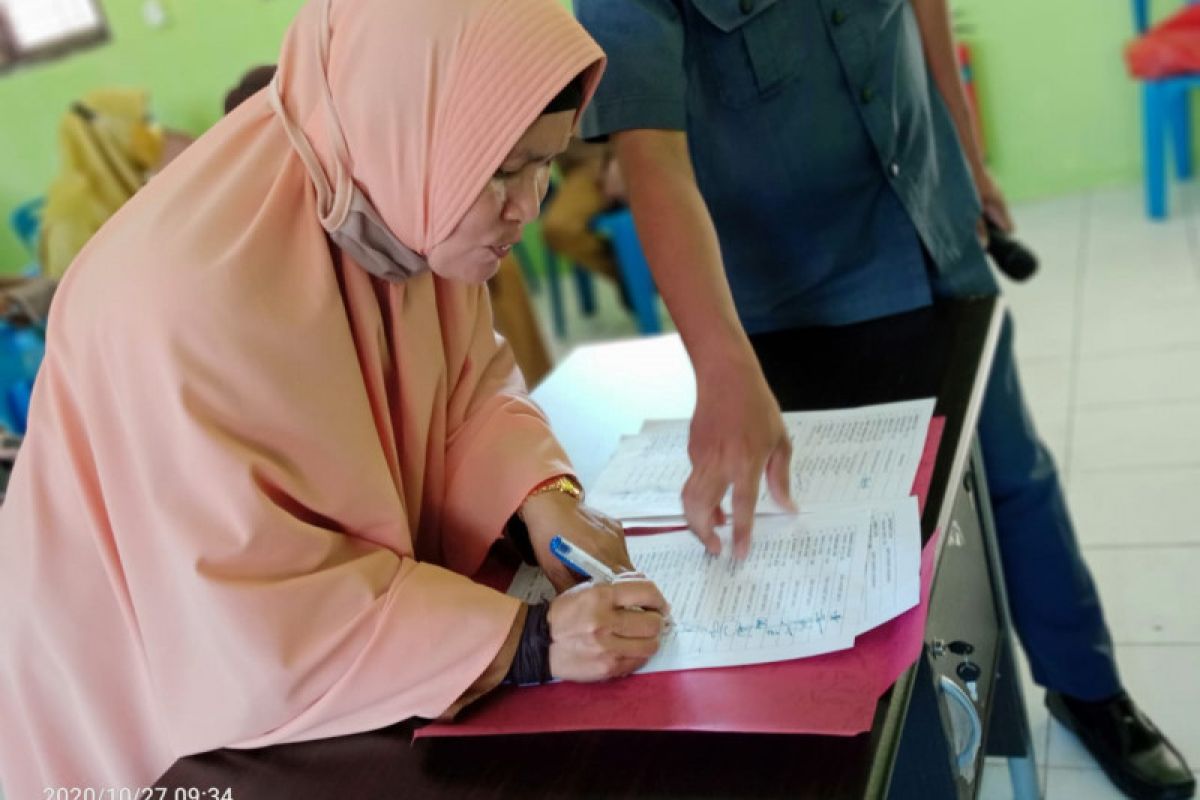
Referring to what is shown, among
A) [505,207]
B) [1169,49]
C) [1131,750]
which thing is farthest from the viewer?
[1169,49]

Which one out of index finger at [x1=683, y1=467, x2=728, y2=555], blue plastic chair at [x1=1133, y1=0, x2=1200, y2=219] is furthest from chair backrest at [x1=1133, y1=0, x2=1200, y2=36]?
index finger at [x1=683, y1=467, x2=728, y2=555]

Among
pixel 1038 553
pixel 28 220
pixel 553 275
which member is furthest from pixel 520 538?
pixel 28 220

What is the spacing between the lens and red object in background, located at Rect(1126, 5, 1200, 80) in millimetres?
3613

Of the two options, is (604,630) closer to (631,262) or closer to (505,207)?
(505,207)

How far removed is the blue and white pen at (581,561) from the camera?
962 millimetres

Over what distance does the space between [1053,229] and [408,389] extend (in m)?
3.58

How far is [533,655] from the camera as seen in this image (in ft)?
2.94

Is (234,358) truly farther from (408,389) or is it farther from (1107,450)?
(1107,450)

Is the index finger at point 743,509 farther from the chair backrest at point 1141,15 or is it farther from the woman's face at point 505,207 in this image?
the chair backrest at point 1141,15

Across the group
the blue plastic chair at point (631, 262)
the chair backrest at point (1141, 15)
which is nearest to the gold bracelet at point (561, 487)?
the blue plastic chair at point (631, 262)

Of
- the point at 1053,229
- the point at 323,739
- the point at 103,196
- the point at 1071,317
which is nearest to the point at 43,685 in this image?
the point at 323,739

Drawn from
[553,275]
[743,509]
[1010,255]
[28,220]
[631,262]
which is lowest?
[553,275]

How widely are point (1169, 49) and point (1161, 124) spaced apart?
0.93 ft

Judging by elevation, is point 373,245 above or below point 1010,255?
above
